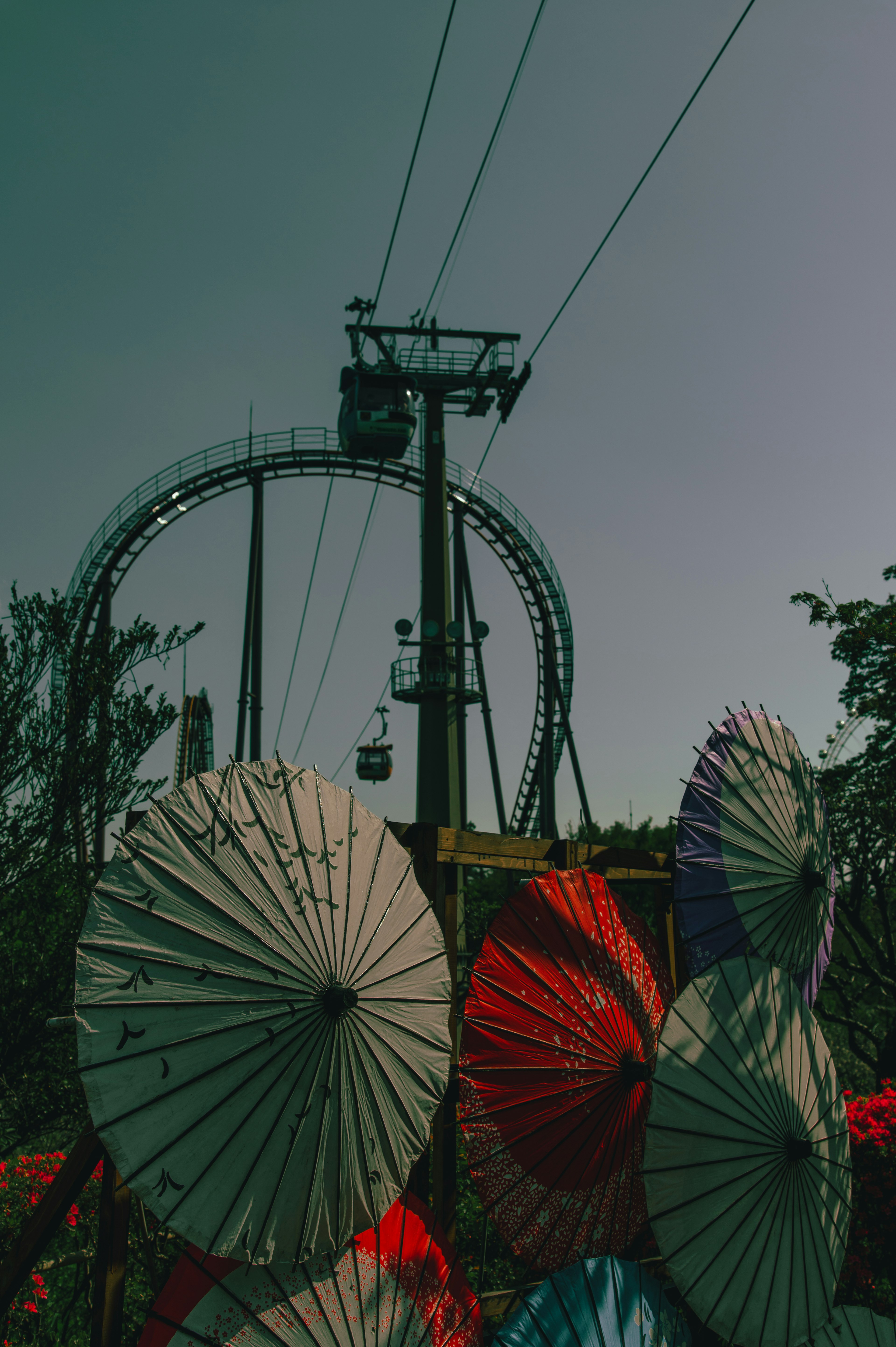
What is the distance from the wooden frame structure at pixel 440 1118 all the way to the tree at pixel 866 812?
521cm

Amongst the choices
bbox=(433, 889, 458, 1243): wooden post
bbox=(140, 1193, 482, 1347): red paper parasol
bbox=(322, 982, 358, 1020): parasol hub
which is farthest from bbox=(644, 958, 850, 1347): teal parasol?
bbox=(322, 982, 358, 1020): parasol hub

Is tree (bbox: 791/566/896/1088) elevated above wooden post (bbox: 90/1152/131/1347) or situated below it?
above

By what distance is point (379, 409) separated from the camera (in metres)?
16.9

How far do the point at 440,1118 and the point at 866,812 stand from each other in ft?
29.9

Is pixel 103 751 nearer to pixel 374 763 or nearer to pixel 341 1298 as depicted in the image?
pixel 341 1298

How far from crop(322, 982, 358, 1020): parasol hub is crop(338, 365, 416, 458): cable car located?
15.1 meters

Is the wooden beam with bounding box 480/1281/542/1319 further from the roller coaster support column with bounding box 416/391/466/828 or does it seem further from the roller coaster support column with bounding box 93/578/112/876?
the roller coaster support column with bounding box 416/391/466/828

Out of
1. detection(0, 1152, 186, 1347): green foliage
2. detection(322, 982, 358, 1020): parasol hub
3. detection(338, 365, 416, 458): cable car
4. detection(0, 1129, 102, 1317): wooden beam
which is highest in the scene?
detection(338, 365, 416, 458): cable car

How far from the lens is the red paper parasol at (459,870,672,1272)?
3.61 meters

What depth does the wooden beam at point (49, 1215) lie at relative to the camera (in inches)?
116

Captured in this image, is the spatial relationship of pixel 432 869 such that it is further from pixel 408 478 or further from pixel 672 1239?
pixel 408 478

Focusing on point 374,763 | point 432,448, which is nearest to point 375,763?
point 374,763

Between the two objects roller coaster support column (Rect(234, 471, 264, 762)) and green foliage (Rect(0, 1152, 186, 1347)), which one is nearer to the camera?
green foliage (Rect(0, 1152, 186, 1347))

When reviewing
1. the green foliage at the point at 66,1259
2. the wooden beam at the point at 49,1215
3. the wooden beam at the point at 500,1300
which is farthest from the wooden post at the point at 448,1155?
the green foliage at the point at 66,1259
